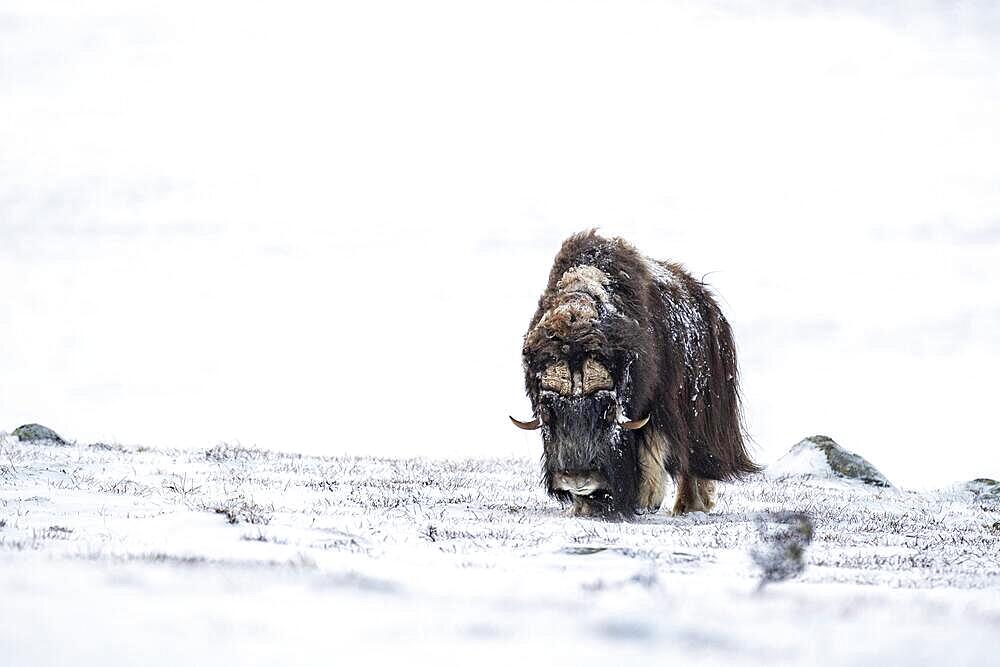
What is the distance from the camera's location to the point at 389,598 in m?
5.97

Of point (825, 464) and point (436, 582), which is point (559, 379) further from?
point (825, 464)

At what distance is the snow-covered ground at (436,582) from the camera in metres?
4.93

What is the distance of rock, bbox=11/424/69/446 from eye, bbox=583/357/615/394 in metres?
10.5

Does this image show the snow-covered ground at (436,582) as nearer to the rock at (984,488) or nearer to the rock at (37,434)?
the rock at (37,434)

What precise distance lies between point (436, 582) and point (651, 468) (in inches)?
261

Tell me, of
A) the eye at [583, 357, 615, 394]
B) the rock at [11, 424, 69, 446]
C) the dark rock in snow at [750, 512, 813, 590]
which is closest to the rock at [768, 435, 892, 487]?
the eye at [583, 357, 615, 394]

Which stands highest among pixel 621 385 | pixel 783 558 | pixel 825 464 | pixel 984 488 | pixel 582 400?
pixel 621 385

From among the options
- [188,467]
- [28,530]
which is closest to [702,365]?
[188,467]

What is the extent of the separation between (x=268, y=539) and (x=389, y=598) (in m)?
2.99

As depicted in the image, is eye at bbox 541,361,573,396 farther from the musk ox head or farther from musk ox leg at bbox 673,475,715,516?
musk ox leg at bbox 673,475,715,516

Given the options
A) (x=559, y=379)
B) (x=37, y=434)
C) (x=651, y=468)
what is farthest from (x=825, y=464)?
(x=37, y=434)

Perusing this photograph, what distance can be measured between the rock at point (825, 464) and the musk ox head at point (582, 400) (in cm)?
1070

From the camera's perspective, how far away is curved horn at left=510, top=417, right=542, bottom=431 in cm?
1251

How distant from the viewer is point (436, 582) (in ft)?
22.1
